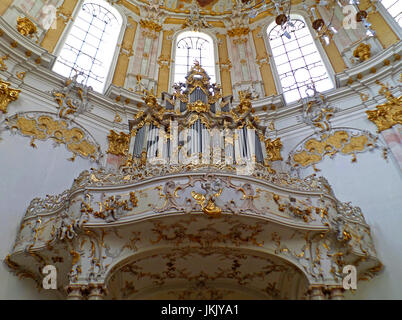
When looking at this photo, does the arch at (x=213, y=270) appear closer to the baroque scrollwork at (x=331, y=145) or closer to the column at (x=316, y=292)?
the column at (x=316, y=292)

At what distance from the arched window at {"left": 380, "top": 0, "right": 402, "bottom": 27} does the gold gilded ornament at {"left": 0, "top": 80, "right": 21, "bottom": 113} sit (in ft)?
41.7

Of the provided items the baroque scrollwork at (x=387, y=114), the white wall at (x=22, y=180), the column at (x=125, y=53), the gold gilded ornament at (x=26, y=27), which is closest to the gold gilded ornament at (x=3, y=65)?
the gold gilded ornament at (x=26, y=27)

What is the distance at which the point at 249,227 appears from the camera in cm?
714

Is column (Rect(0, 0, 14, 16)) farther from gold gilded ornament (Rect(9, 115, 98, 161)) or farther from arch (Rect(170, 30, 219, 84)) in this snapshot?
arch (Rect(170, 30, 219, 84))

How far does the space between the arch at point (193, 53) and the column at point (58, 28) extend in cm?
433

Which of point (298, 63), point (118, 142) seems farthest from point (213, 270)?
point (298, 63)

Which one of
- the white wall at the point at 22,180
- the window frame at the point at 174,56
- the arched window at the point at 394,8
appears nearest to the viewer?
the white wall at the point at 22,180

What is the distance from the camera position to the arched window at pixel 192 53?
48.7ft

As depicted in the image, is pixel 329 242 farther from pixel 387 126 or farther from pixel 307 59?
pixel 307 59

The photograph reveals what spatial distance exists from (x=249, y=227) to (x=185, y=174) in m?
1.69

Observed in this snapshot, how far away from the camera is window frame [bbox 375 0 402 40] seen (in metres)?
12.1

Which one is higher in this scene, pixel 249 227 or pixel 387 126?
pixel 387 126

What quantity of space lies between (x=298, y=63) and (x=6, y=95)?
34.3 ft
